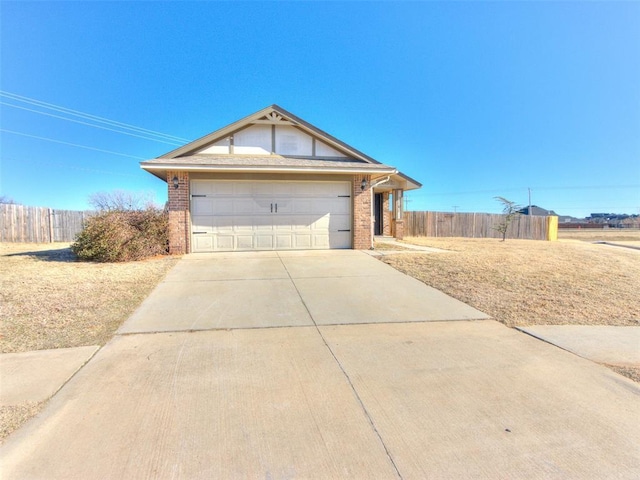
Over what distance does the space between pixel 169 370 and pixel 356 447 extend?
2.02 metres

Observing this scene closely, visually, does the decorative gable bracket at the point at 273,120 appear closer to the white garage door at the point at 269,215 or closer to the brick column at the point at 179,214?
the white garage door at the point at 269,215

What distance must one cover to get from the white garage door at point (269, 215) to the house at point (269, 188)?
1.2 inches

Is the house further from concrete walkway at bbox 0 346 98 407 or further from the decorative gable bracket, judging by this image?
concrete walkway at bbox 0 346 98 407

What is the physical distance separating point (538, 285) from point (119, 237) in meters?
10.2

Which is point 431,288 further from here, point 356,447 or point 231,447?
point 231,447

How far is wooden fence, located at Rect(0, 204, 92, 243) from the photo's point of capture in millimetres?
16828

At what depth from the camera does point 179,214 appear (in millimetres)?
10445

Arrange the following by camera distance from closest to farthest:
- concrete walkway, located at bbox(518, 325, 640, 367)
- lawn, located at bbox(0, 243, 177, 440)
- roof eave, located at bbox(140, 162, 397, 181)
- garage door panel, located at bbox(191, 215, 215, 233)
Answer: concrete walkway, located at bbox(518, 325, 640, 367), lawn, located at bbox(0, 243, 177, 440), roof eave, located at bbox(140, 162, 397, 181), garage door panel, located at bbox(191, 215, 215, 233)

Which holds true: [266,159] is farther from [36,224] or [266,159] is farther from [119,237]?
[36,224]

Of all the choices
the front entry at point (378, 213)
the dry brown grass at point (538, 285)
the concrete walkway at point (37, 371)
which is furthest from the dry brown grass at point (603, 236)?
the concrete walkway at point (37, 371)

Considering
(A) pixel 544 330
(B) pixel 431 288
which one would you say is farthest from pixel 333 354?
(B) pixel 431 288

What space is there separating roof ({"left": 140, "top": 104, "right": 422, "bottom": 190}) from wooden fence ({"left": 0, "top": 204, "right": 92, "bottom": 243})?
8779 millimetres

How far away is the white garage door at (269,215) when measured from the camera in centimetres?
1080

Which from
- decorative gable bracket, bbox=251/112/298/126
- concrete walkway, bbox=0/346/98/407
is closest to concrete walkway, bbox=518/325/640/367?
concrete walkway, bbox=0/346/98/407
